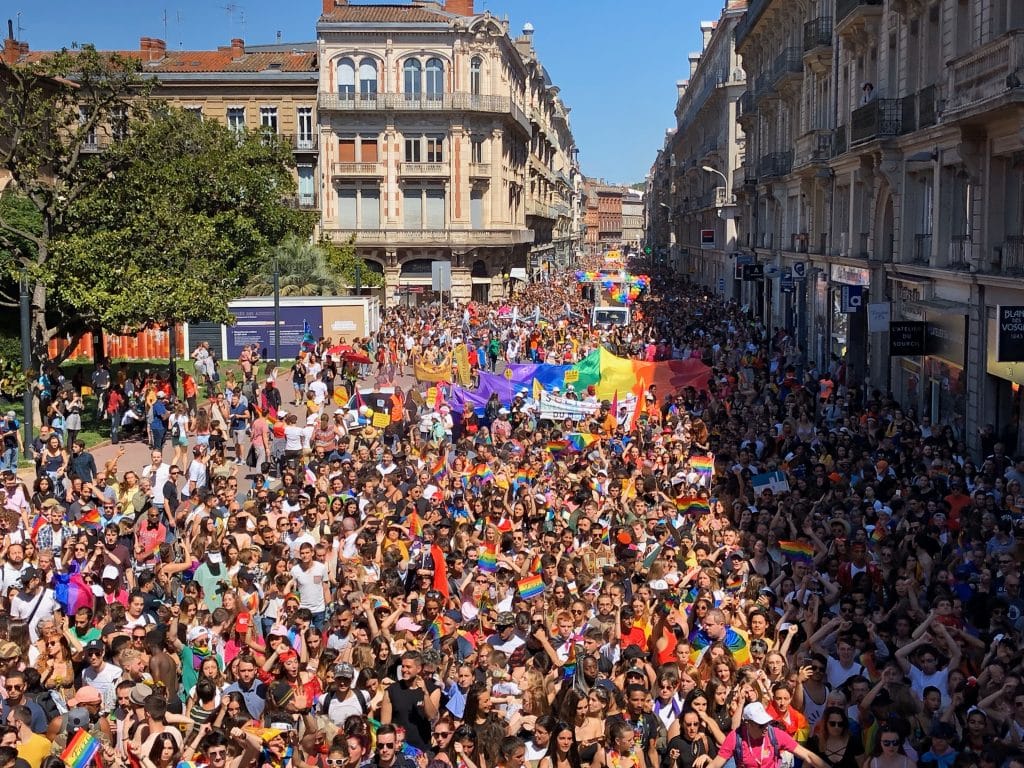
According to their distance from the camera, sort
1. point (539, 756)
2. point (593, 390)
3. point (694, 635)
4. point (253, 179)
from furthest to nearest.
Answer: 1. point (253, 179)
2. point (593, 390)
3. point (694, 635)
4. point (539, 756)

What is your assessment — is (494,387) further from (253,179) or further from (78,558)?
(253,179)

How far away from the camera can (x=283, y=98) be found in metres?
62.2

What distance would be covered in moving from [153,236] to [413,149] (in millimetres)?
35327

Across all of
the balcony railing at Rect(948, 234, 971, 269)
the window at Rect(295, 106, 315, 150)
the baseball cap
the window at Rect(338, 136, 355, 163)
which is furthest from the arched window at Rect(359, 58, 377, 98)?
the baseball cap

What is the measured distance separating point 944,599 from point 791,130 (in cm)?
3611

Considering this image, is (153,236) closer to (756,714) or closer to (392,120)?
(756,714)

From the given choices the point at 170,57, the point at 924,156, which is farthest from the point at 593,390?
the point at 170,57

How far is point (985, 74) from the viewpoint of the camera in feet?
69.7

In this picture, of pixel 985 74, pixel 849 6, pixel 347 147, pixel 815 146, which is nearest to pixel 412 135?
pixel 347 147

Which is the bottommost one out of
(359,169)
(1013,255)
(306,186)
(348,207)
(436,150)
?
(1013,255)

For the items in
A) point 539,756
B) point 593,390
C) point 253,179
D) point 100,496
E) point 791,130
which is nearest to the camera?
point 539,756

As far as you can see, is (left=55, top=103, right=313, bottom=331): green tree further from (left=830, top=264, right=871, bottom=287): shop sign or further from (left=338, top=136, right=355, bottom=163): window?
(left=338, top=136, right=355, bottom=163): window

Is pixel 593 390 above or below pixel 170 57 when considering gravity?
below

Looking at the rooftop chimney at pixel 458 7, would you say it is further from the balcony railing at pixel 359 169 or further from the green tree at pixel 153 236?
the green tree at pixel 153 236
